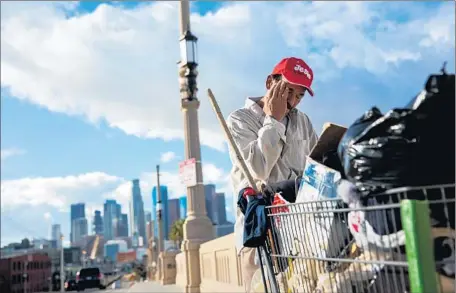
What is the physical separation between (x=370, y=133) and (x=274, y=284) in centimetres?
108

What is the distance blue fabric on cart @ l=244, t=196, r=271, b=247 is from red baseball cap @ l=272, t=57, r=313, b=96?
737 millimetres

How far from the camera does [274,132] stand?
117 inches

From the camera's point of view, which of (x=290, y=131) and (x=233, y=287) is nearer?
(x=290, y=131)

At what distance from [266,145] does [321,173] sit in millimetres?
715

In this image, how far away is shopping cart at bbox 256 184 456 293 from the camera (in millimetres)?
1620

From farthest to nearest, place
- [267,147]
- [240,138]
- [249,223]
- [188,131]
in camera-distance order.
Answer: [188,131]
[240,138]
[267,147]
[249,223]

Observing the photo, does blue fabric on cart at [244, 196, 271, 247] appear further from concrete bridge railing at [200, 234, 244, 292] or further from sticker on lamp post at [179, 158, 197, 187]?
sticker on lamp post at [179, 158, 197, 187]

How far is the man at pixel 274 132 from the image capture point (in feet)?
9.85

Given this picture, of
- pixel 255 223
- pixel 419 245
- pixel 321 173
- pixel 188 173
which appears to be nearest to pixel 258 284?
pixel 255 223

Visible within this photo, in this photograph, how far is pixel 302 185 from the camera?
247 centimetres

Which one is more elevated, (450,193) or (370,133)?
(370,133)

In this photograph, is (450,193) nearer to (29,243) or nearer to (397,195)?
(397,195)

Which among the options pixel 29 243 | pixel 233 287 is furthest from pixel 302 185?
pixel 29 243

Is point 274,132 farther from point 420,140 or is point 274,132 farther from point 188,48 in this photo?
point 188,48
